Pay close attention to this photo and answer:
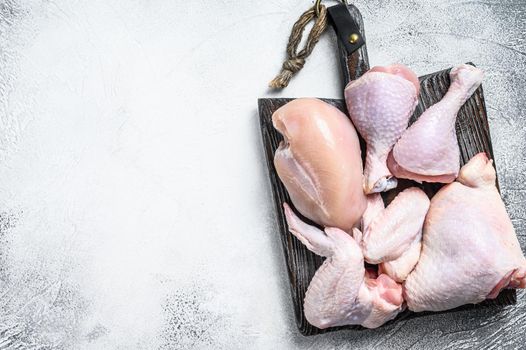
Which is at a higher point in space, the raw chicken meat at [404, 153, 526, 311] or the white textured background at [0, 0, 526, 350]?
the white textured background at [0, 0, 526, 350]

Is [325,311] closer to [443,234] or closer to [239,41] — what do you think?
[443,234]

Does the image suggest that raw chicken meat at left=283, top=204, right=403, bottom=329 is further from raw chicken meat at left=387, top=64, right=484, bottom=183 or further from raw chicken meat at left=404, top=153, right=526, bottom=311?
raw chicken meat at left=387, top=64, right=484, bottom=183

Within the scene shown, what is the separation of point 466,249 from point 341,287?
0.21 meters

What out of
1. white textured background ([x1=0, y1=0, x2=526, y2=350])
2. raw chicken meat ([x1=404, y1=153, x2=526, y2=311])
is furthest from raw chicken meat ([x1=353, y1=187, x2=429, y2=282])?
white textured background ([x1=0, y1=0, x2=526, y2=350])

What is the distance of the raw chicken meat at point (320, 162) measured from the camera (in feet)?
3.63

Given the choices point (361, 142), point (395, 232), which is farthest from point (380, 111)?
point (395, 232)

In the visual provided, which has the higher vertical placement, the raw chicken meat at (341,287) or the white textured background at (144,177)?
the white textured background at (144,177)

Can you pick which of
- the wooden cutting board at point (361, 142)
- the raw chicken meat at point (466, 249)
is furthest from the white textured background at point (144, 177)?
the raw chicken meat at point (466, 249)

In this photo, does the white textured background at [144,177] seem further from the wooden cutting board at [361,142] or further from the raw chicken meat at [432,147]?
the raw chicken meat at [432,147]

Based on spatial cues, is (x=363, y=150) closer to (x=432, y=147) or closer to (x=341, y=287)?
(x=432, y=147)

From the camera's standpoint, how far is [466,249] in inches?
44.8

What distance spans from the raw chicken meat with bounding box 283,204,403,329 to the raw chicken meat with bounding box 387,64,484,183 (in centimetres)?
15

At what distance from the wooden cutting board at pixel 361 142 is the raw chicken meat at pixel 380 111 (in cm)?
5

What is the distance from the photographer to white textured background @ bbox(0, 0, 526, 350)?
1180 mm
